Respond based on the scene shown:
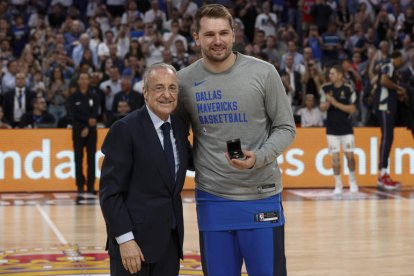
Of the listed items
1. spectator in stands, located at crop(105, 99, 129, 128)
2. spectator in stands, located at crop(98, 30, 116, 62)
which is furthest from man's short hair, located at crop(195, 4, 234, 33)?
spectator in stands, located at crop(98, 30, 116, 62)

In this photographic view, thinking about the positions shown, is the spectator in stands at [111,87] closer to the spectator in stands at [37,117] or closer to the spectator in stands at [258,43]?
the spectator in stands at [37,117]

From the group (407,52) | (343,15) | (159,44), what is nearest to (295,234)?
→ (159,44)

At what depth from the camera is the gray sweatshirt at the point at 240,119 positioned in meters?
5.08

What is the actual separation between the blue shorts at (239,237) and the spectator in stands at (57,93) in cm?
1144

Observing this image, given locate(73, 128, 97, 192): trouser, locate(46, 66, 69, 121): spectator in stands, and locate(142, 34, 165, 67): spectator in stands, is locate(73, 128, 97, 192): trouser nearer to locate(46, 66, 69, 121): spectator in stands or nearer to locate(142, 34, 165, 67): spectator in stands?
locate(46, 66, 69, 121): spectator in stands

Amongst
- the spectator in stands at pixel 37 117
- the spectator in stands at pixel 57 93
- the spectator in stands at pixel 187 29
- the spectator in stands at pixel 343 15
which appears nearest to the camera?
the spectator in stands at pixel 37 117

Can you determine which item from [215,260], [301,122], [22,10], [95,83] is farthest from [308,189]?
[215,260]

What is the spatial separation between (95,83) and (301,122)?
3920 millimetres

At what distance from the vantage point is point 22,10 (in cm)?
2038

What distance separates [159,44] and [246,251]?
13760 mm

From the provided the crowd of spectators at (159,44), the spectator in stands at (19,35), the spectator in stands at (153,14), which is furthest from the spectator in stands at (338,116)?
the spectator in stands at (19,35)

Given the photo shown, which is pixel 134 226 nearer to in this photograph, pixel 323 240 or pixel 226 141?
pixel 226 141

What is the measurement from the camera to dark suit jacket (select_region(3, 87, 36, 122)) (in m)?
16.0

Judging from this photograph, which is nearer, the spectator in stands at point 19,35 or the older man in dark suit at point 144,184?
the older man in dark suit at point 144,184
